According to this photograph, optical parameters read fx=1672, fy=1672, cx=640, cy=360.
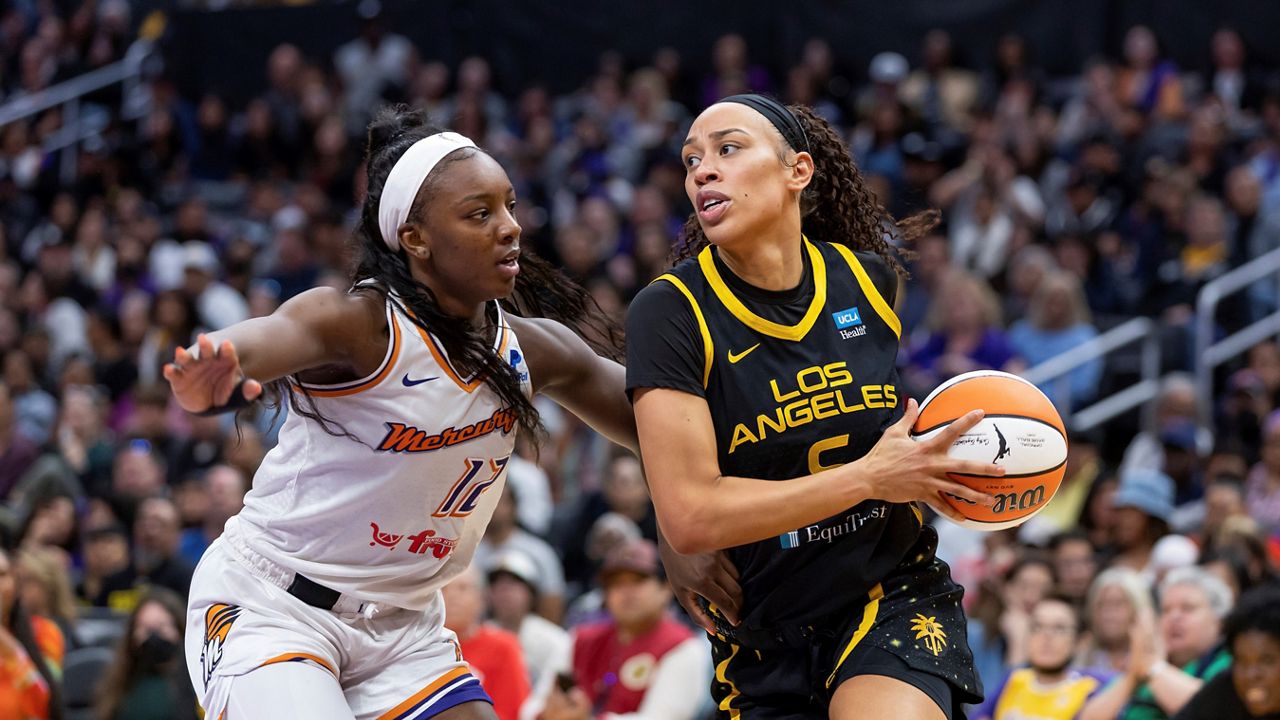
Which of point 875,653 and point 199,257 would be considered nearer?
point 875,653

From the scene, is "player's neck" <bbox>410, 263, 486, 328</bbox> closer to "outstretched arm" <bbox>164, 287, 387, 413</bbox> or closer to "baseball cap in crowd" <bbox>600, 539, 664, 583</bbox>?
"outstretched arm" <bbox>164, 287, 387, 413</bbox>

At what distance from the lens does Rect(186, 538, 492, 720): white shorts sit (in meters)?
4.14

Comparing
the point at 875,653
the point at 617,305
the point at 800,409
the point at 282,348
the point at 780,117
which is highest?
the point at 780,117

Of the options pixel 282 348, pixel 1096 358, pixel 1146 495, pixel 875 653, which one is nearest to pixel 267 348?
pixel 282 348

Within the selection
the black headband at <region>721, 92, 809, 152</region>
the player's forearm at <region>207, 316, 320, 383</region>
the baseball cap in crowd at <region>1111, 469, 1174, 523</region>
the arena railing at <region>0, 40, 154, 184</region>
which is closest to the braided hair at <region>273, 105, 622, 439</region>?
the player's forearm at <region>207, 316, 320, 383</region>

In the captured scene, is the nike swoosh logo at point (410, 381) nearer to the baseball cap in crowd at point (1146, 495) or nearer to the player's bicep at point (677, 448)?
→ the player's bicep at point (677, 448)

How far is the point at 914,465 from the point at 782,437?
16.3 inches

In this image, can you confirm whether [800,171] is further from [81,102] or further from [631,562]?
[81,102]

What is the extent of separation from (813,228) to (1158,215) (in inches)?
317

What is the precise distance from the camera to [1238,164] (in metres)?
12.3

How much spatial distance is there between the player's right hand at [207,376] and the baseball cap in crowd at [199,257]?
1083 cm

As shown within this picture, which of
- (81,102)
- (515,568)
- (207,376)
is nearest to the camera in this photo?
(207,376)

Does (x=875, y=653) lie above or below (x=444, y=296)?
below

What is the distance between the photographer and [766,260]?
4238 millimetres
